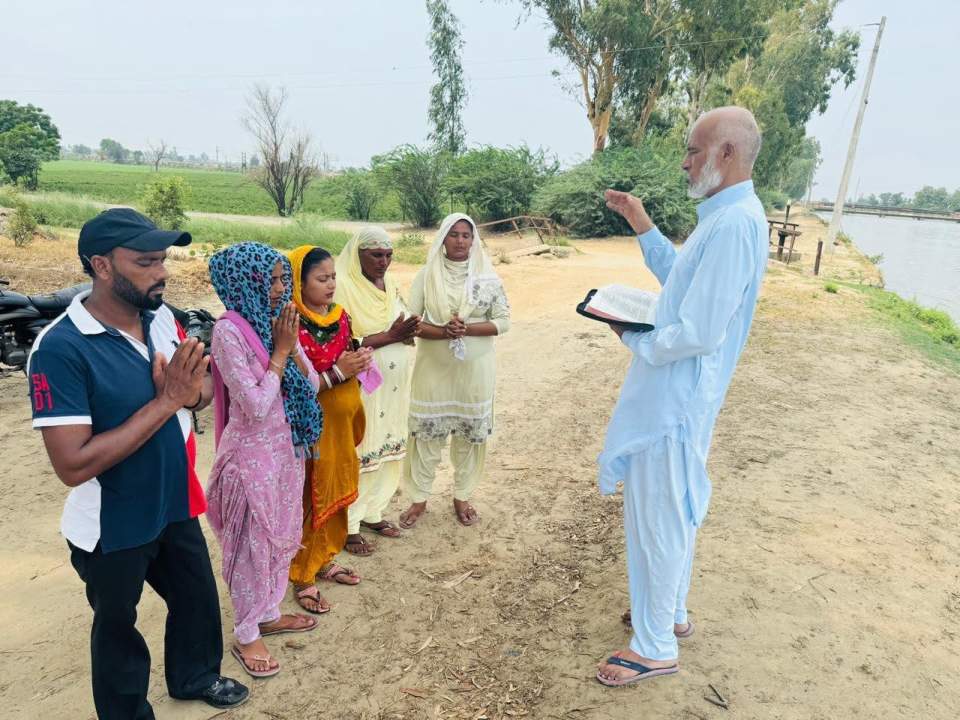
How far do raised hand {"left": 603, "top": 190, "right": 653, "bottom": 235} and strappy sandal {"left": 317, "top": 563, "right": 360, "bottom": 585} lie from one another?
7.18ft

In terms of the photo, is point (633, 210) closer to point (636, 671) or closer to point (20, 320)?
point (636, 671)

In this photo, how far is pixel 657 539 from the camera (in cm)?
242

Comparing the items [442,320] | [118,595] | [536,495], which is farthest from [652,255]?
[118,595]

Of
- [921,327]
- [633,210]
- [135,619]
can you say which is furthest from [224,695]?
[921,327]

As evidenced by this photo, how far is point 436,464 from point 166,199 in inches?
541

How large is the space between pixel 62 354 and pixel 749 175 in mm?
2313

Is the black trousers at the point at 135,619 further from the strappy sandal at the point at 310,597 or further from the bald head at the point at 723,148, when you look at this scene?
the bald head at the point at 723,148

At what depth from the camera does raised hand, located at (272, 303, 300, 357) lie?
231 centimetres

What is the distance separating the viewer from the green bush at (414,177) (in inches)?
950

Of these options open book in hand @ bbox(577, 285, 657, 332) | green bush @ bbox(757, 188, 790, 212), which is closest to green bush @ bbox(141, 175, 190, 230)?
open book in hand @ bbox(577, 285, 657, 332)

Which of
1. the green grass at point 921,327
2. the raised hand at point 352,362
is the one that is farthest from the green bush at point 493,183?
the raised hand at point 352,362

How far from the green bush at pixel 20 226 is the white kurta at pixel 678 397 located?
14.3 m

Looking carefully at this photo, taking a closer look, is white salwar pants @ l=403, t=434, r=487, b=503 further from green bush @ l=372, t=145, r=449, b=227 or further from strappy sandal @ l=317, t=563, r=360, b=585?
green bush @ l=372, t=145, r=449, b=227

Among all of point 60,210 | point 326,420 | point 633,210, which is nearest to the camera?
point 633,210
